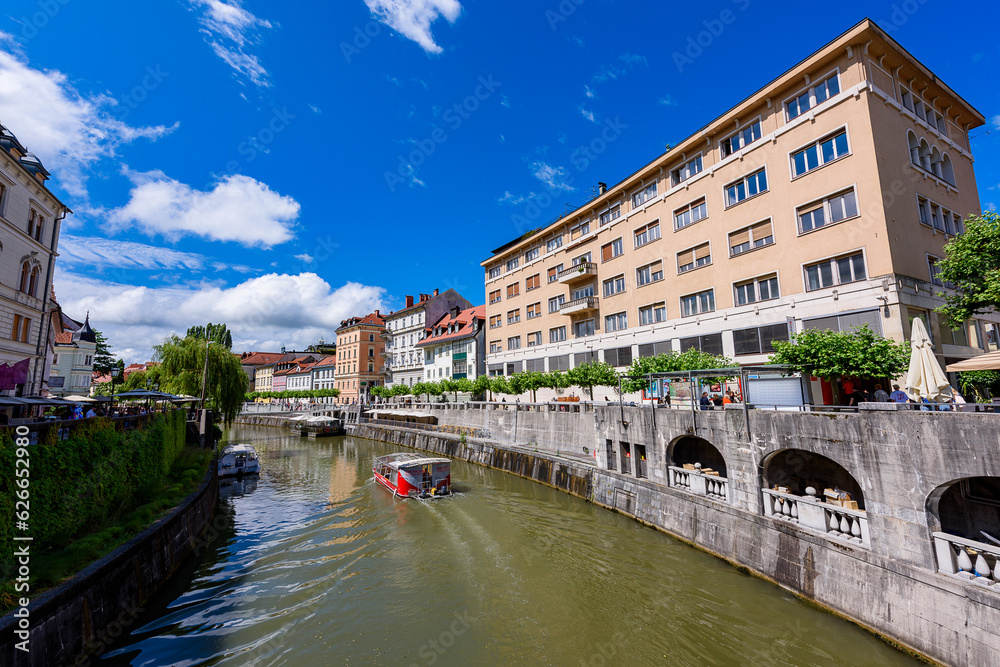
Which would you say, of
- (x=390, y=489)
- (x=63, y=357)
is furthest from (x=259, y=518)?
(x=63, y=357)

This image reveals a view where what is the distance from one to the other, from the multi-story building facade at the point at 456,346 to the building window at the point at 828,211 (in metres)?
37.9

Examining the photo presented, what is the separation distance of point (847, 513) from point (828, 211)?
16903 mm

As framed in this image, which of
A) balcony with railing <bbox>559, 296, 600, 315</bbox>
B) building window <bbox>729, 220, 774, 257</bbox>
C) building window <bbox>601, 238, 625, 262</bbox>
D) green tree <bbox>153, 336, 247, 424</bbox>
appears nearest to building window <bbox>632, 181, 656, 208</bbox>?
building window <bbox>601, 238, 625, 262</bbox>

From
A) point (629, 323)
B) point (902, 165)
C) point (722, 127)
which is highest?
point (722, 127)

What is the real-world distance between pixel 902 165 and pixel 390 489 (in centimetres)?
3270

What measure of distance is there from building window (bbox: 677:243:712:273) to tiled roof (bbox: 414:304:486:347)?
30.0 metres

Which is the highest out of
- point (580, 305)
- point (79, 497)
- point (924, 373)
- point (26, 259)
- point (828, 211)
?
point (828, 211)

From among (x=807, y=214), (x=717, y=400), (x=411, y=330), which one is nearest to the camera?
(x=717, y=400)

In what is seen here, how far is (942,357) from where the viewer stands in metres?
19.1

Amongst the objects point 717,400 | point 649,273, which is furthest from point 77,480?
point 649,273

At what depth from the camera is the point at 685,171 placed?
29.9 meters

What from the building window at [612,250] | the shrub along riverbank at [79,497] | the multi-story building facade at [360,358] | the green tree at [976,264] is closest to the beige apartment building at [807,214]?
the building window at [612,250]

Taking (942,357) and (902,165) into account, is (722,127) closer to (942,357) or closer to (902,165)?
(902,165)

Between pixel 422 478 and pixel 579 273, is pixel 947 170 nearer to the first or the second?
pixel 579 273
